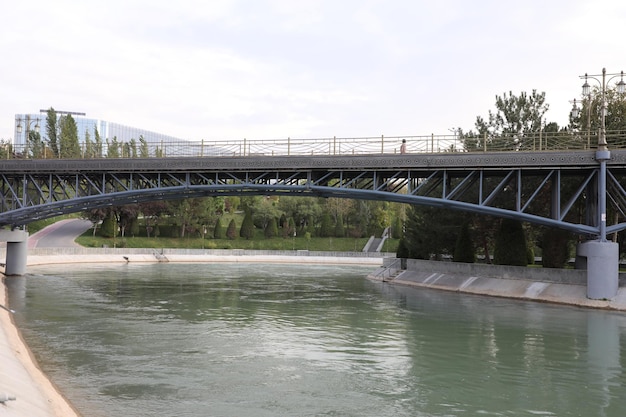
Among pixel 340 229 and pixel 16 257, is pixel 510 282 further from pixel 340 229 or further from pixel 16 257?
pixel 340 229

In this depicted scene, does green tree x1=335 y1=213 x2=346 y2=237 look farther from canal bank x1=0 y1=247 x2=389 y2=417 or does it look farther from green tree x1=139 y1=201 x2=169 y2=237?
green tree x1=139 y1=201 x2=169 y2=237

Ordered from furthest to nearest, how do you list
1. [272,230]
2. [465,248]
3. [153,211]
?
1. [272,230]
2. [153,211]
3. [465,248]

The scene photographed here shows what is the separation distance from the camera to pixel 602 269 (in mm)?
38438

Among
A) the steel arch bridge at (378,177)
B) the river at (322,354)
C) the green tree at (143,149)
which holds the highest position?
the green tree at (143,149)

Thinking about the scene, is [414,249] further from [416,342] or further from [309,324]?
[416,342]

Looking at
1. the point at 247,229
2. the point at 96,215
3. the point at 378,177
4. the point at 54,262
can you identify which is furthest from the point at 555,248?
the point at 247,229

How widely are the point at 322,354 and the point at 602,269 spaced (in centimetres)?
2219

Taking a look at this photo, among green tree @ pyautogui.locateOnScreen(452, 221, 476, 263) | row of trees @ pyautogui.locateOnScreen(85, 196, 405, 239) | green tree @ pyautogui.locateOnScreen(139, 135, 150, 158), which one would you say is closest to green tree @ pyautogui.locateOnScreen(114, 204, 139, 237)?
row of trees @ pyautogui.locateOnScreen(85, 196, 405, 239)

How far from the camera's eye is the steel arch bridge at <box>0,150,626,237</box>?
40.1 m

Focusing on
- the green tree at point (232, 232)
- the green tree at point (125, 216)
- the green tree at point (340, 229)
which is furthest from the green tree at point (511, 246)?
the green tree at point (232, 232)

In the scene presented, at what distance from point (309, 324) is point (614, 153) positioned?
72.1ft

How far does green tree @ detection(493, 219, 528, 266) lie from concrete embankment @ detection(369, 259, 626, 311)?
1.04 m

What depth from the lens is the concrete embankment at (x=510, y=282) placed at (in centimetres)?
4050

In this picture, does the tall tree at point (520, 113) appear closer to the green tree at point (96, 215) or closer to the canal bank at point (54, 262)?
the canal bank at point (54, 262)
